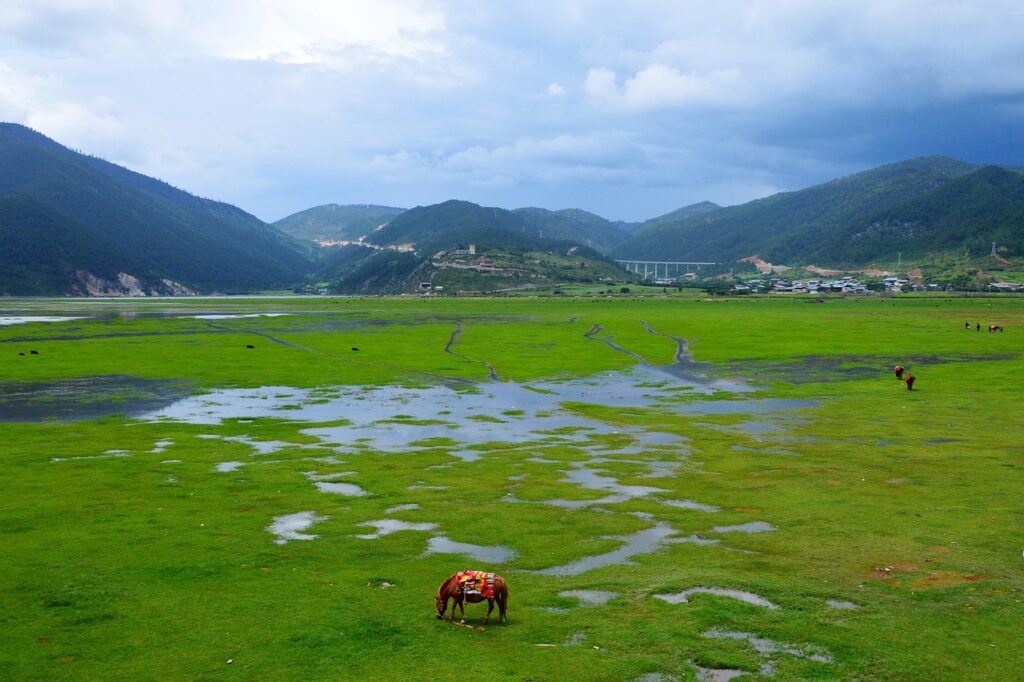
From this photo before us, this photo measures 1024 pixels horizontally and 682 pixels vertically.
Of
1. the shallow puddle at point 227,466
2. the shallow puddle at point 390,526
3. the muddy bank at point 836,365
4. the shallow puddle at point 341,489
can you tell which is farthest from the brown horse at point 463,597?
the muddy bank at point 836,365

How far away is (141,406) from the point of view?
51.2m

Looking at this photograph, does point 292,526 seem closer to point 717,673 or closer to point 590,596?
point 590,596

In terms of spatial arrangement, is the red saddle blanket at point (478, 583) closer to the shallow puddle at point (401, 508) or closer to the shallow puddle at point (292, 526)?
the shallow puddle at point (292, 526)

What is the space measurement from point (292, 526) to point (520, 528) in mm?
6961

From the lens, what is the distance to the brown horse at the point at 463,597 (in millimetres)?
16469

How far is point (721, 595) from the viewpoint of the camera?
18203 mm

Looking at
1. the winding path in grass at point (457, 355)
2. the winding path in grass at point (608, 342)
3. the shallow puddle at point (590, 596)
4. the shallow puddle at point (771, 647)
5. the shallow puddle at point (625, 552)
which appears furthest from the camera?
the winding path in grass at point (608, 342)

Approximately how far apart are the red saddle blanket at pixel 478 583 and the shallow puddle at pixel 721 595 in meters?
4.14

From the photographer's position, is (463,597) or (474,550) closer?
(463,597)

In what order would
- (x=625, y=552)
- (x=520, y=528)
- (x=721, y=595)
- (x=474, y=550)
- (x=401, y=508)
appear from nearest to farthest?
(x=721, y=595) < (x=625, y=552) < (x=474, y=550) < (x=520, y=528) < (x=401, y=508)

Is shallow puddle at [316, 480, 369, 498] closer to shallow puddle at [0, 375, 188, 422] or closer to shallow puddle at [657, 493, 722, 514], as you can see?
shallow puddle at [657, 493, 722, 514]

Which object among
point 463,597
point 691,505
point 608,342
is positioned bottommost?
point 691,505

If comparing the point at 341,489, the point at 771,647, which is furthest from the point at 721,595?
the point at 341,489

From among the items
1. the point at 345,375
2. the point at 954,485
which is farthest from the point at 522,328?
the point at 954,485
